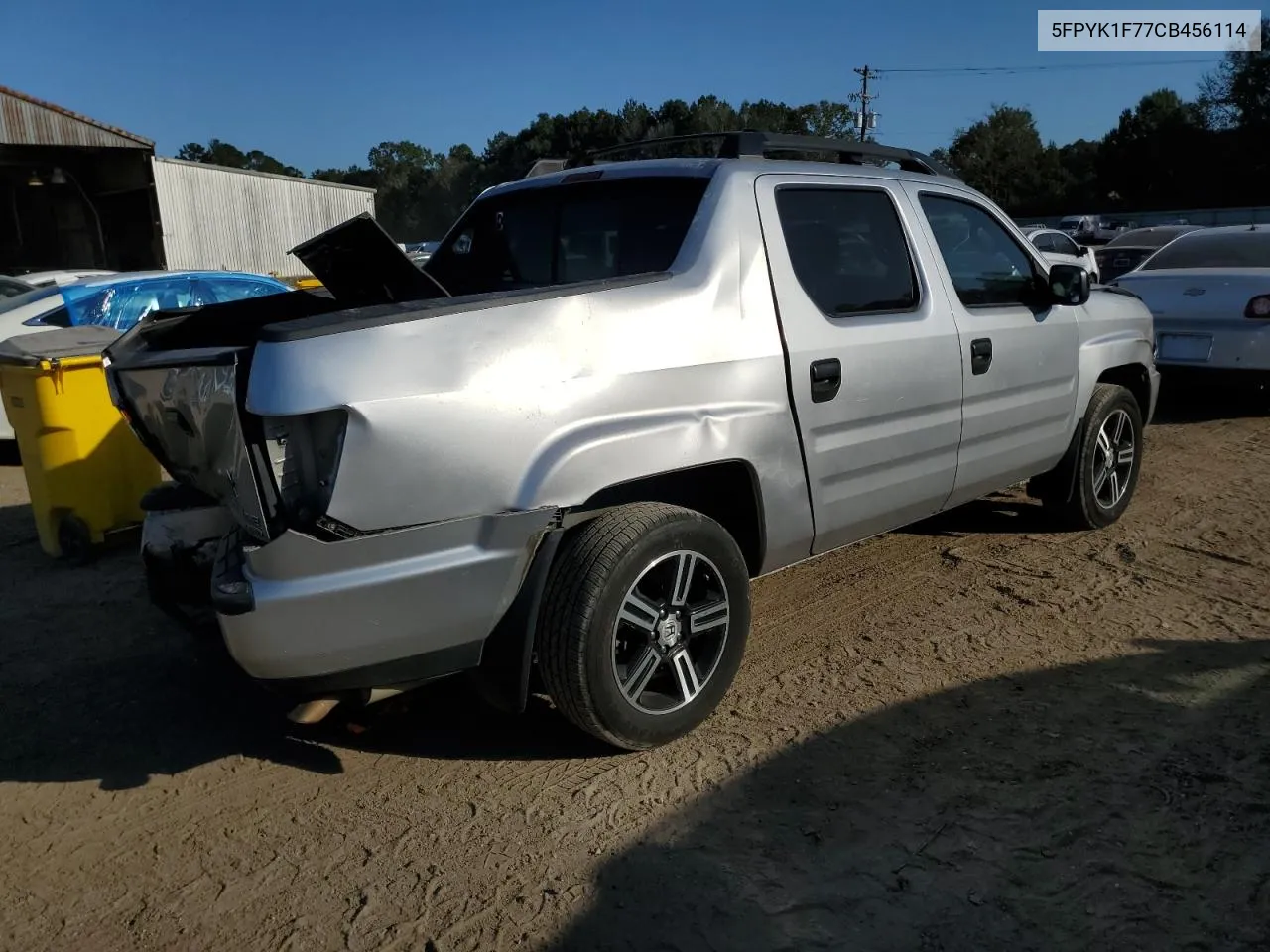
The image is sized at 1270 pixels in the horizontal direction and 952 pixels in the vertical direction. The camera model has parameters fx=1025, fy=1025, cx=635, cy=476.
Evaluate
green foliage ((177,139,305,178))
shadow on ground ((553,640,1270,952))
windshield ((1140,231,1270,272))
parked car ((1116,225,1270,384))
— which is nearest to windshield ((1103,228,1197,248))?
windshield ((1140,231,1270,272))

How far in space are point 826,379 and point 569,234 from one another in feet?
4.20

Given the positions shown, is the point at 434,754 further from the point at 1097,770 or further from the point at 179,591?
the point at 1097,770

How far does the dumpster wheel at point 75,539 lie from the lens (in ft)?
18.5

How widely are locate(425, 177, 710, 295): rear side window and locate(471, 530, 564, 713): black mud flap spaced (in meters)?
1.21

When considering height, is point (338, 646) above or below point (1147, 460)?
above

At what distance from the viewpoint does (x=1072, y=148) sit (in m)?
65.9

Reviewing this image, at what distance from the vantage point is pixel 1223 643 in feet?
13.7

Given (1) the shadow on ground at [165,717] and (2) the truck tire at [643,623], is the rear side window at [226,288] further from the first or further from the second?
(2) the truck tire at [643,623]

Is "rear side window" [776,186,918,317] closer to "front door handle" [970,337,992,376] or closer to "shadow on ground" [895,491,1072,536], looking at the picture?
"front door handle" [970,337,992,376]

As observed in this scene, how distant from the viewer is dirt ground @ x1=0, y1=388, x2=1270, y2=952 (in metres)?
2.64

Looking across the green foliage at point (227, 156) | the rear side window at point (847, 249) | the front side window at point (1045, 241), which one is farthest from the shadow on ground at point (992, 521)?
the green foliage at point (227, 156)

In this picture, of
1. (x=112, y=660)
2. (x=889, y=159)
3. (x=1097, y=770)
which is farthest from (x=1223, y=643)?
(x=112, y=660)

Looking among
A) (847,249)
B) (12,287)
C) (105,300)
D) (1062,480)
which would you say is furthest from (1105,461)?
(12,287)

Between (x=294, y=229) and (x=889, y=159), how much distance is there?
27185mm
